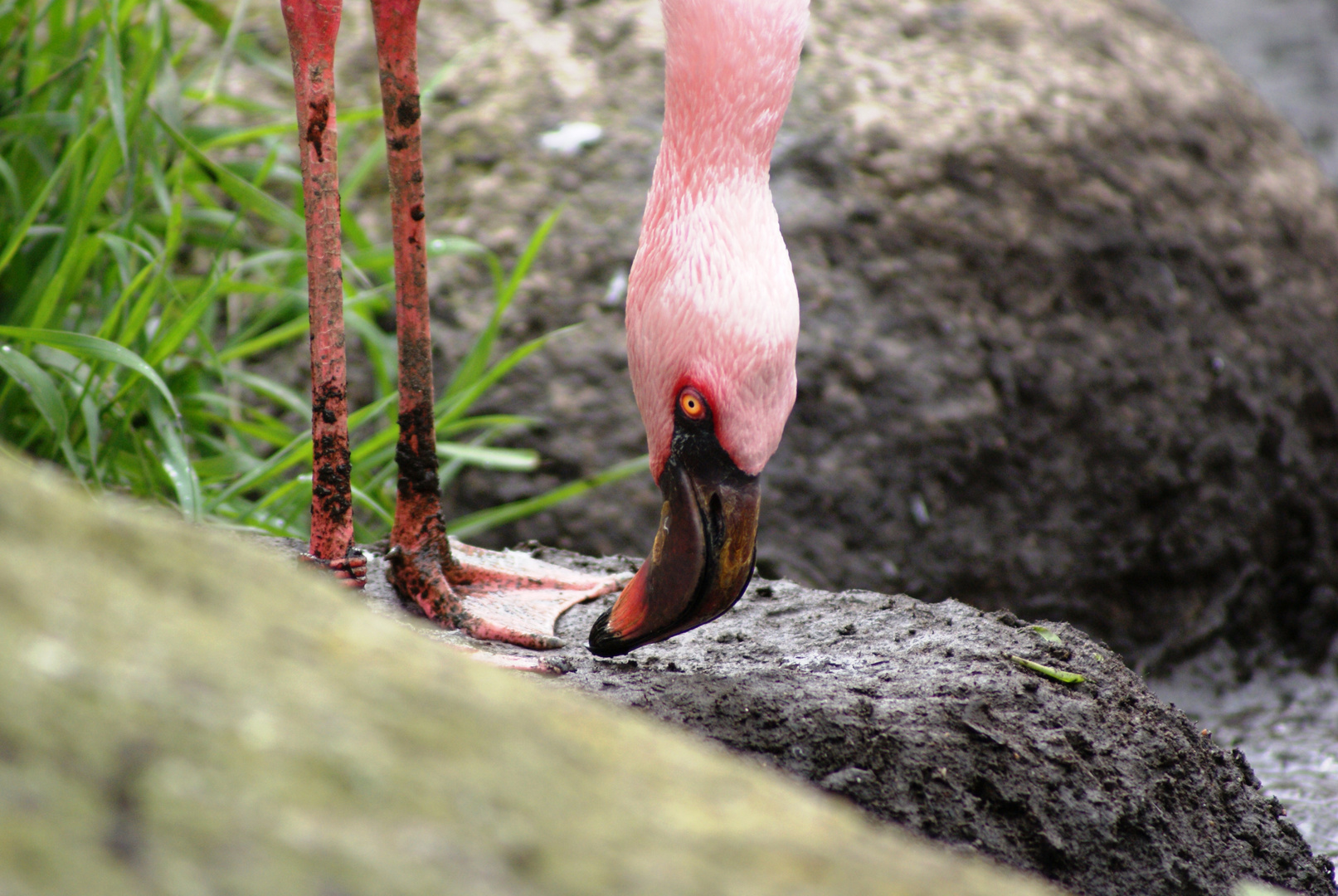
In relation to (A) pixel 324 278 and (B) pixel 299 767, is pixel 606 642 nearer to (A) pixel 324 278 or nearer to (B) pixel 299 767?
(A) pixel 324 278

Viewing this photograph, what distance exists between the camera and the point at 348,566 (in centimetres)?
195

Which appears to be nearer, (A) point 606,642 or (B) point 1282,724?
(A) point 606,642

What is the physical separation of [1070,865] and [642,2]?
2.93m

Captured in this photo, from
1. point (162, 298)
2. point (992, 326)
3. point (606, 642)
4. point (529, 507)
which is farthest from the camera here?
point (992, 326)

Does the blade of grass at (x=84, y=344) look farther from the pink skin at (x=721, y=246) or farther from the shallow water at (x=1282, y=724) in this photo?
the shallow water at (x=1282, y=724)

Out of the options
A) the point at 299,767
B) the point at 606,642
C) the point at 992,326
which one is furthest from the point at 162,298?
the point at 299,767

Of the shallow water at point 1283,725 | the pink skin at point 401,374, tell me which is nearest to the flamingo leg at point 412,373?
the pink skin at point 401,374

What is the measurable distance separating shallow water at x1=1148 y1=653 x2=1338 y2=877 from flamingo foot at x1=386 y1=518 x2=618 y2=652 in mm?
1116

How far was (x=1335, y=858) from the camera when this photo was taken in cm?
208

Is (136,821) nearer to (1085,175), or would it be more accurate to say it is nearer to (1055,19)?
(1085,175)

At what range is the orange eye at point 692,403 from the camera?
5.44ft

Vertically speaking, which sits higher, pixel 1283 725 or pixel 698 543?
pixel 698 543

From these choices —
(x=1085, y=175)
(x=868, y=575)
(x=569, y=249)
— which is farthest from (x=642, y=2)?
(x=868, y=575)

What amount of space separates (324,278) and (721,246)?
2.27 ft
